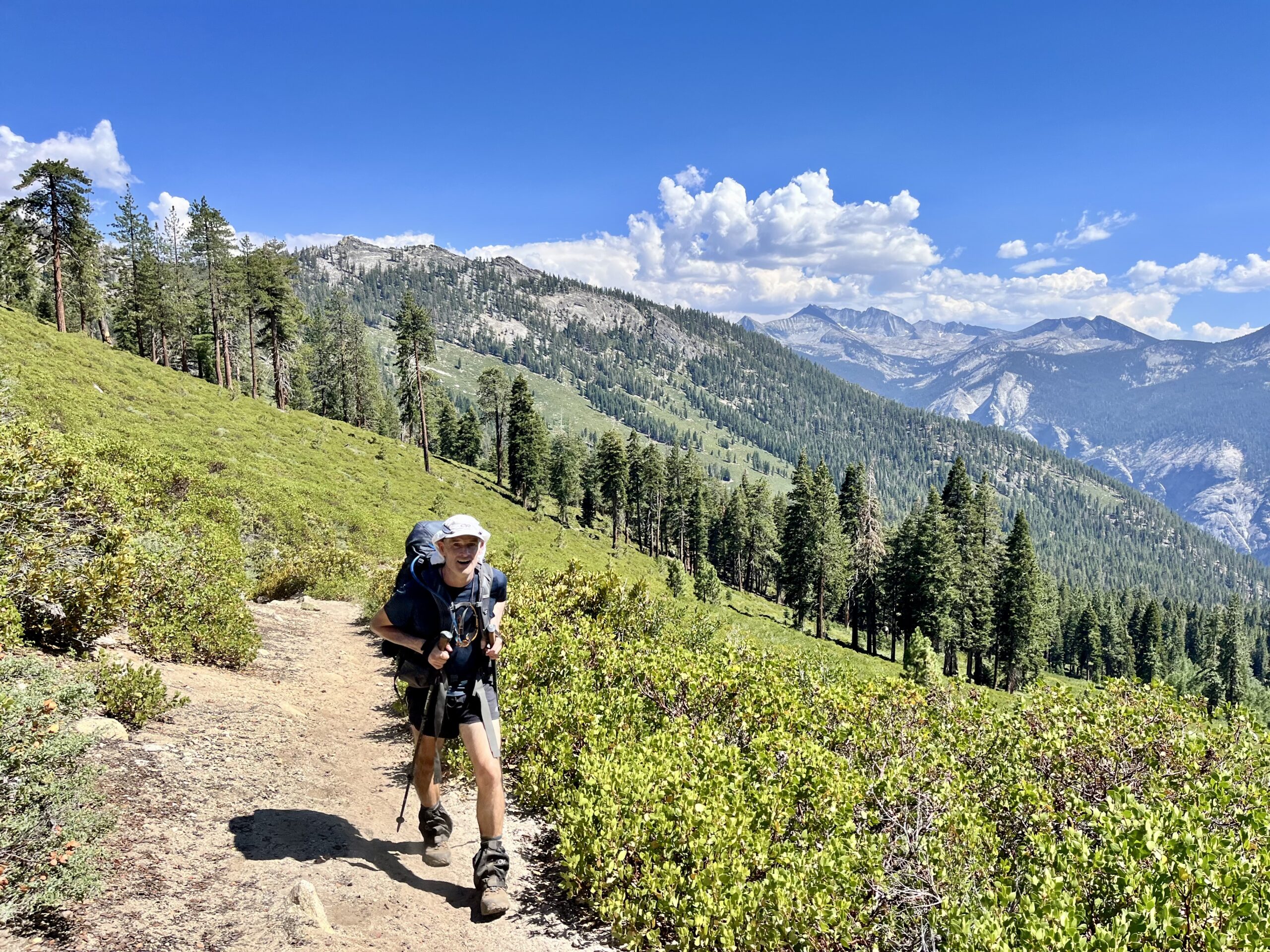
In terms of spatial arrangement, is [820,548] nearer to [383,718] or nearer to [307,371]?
[383,718]

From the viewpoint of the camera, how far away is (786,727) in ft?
24.6

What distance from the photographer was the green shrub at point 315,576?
14.8 metres

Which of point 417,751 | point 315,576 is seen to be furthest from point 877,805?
point 315,576

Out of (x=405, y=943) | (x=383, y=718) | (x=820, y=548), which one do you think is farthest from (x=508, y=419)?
(x=405, y=943)

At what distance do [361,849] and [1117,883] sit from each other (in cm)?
578

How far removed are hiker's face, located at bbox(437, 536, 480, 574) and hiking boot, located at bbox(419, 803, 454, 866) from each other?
7.53 feet

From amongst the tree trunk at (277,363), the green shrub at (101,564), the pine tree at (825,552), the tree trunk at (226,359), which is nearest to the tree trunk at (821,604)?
the pine tree at (825,552)

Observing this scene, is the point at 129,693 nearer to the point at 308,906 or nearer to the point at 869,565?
the point at 308,906

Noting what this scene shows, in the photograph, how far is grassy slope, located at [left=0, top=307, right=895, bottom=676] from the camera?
20.4m

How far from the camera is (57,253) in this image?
39.7 m

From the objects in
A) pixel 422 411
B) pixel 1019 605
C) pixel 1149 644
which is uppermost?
pixel 422 411

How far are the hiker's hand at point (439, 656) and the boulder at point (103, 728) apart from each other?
342 cm

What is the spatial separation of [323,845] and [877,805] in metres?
5.17

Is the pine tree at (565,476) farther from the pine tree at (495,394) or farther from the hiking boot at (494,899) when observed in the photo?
the hiking boot at (494,899)
